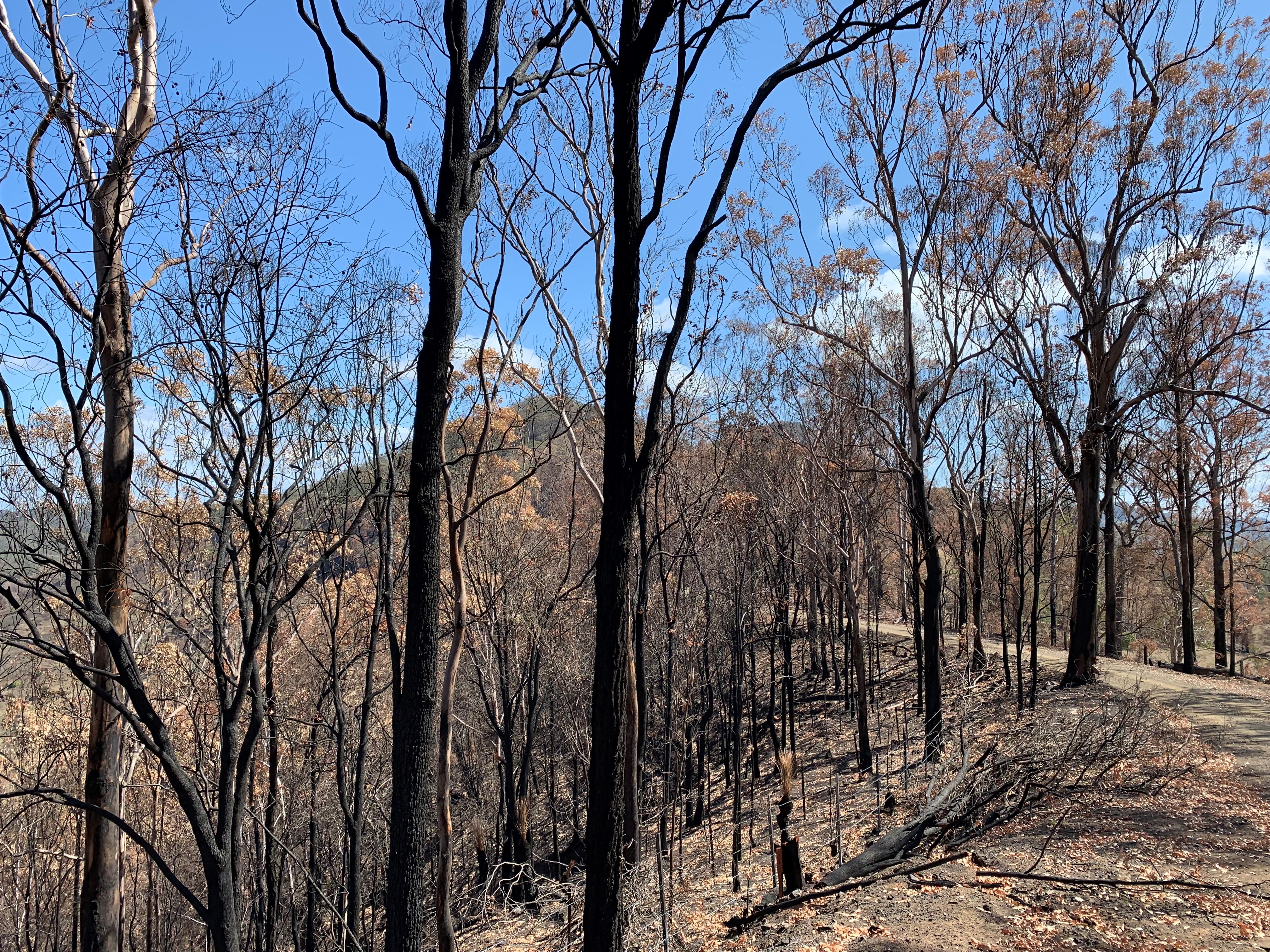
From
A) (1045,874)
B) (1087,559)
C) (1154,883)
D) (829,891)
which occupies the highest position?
(1087,559)

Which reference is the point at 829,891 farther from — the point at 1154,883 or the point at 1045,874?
the point at 1154,883

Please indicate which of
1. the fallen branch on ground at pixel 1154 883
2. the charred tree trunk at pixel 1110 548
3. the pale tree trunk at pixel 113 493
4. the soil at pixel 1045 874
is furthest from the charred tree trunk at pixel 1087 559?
the pale tree trunk at pixel 113 493

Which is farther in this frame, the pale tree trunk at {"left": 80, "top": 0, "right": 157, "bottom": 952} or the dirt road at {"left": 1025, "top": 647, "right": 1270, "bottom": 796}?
the dirt road at {"left": 1025, "top": 647, "right": 1270, "bottom": 796}

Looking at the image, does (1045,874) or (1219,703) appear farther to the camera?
(1219,703)

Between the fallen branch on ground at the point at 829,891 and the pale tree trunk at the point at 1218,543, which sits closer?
the fallen branch on ground at the point at 829,891

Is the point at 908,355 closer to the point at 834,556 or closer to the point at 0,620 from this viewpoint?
the point at 834,556

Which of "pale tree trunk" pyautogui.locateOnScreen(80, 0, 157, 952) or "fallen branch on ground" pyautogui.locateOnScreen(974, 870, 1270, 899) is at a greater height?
"pale tree trunk" pyautogui.locateOnScreen(80, 0, 157, 952)

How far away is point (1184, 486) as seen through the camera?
21969 mm

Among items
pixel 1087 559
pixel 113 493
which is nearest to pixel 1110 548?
pixel 1087 559

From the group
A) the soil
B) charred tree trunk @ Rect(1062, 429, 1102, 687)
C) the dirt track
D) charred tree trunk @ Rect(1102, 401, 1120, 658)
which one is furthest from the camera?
charred tree trunk @ Rect(1102, 401, 1120, 658)

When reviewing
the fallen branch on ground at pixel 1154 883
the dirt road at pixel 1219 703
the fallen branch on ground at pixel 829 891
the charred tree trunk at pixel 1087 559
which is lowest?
the fallen branch on ground at pixel 829 891

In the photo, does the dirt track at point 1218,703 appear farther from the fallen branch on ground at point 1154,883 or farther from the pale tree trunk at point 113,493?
the pale tree trunk at point 113,493

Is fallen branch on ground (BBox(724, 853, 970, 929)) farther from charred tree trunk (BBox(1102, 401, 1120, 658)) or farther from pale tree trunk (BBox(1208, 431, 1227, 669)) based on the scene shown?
pale tree trunk (BBox(1208, 431, 1227, 669))

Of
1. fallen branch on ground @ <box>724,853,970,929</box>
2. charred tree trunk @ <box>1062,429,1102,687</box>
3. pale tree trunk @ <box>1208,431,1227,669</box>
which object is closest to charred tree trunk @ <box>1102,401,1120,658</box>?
charred tree trunk @ <box>1062,429,1102,687</box>
